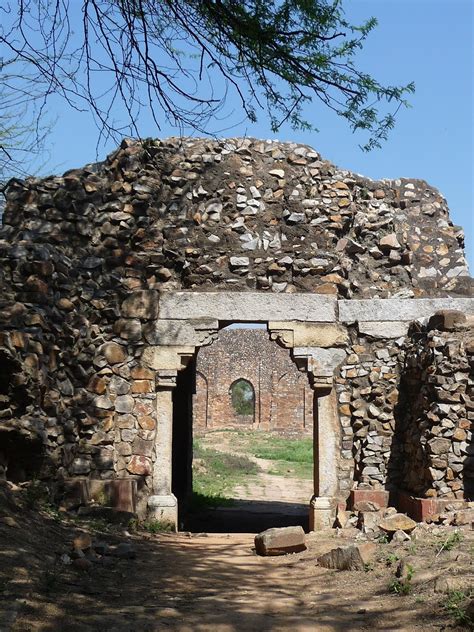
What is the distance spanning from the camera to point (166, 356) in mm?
7777

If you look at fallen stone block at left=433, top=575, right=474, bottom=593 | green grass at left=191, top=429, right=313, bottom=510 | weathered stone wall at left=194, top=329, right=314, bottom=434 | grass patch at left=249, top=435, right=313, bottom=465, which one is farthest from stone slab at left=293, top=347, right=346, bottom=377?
weathered stone wall at left=194, top=329, right=314, bottom=434

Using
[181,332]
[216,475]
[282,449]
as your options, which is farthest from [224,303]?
[282,449]

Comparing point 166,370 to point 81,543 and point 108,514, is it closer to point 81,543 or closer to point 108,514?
point 108,514

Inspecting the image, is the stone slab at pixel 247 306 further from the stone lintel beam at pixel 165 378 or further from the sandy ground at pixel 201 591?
the sandy ground at pixel 201 591

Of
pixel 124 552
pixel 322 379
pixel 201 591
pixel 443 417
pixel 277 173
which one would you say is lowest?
pixel 201 591

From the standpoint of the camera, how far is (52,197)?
7.89 meters

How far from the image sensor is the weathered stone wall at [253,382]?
28469 millimetres

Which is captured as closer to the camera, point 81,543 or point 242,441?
point 81,543

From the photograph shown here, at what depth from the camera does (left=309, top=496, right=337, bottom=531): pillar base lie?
748 cm

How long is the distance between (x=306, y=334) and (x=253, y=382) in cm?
2106

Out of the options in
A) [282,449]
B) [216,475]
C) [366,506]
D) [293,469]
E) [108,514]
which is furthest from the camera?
[282,449]

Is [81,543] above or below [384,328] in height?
below

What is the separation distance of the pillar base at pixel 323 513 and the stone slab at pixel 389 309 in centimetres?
197

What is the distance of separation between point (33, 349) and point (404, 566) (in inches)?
153
